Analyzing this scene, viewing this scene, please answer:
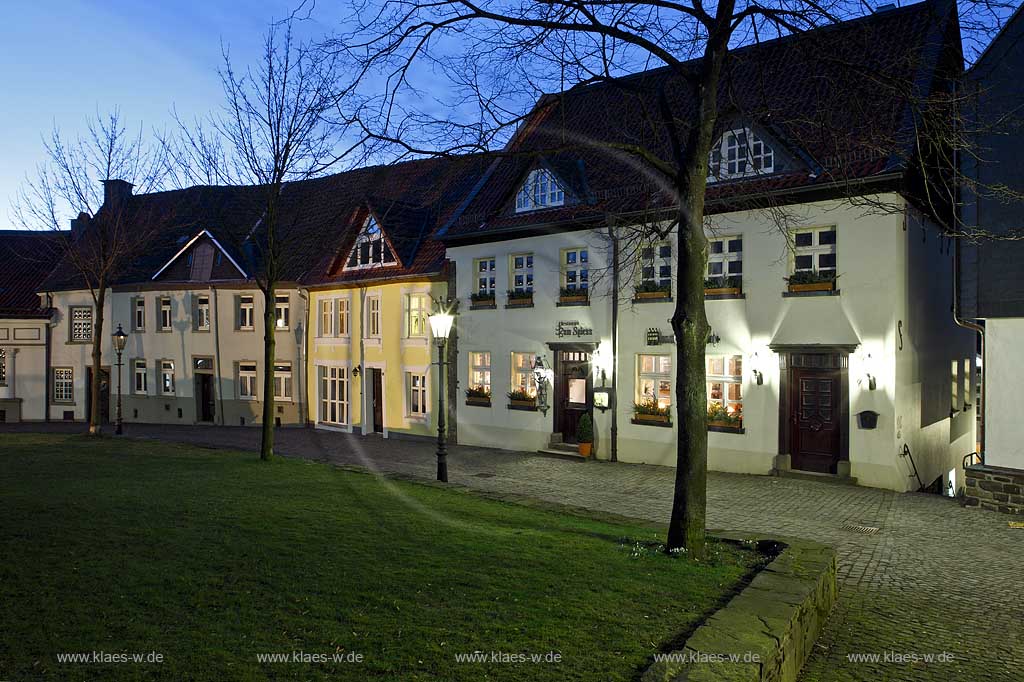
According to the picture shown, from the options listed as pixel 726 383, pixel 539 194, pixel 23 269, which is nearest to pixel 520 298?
pixel 539 194

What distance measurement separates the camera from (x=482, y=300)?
22266mm

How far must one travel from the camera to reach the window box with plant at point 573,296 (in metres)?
19.7

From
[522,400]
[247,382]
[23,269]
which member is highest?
[23,269]

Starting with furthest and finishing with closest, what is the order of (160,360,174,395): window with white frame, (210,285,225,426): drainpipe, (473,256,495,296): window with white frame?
(160,360,174,395): window with white frame
(210,285,225,426): drainpipe
(473,256,495,296): window with white frame

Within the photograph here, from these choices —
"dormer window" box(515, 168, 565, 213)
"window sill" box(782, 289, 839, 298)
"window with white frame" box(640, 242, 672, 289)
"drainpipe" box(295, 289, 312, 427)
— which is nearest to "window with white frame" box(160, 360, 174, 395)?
"drainpipe" box(295, 289, 312, 427)

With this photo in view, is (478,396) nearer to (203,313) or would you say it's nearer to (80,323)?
(203,313)

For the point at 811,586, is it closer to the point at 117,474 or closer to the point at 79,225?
the point at 117,474

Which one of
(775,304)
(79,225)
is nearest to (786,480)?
(775,304)

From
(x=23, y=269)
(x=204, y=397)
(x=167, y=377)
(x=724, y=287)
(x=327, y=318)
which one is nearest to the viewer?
(x=724, y=287)

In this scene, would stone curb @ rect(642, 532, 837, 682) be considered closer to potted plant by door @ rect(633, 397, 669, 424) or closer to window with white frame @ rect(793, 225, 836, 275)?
window with white frame @ rect(793, 225, 836, 275)

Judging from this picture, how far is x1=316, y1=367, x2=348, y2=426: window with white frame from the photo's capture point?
27734mm

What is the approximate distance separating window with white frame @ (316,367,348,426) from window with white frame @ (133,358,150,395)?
8.48m

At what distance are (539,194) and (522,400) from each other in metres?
6.03

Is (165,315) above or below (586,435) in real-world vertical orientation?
above
